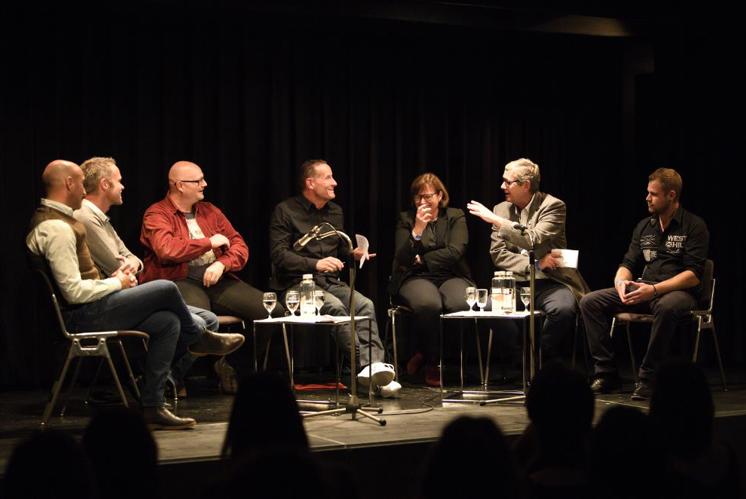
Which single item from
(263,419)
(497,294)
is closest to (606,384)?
(497,294)

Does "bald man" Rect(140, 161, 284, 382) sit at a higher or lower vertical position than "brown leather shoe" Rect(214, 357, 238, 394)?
higher

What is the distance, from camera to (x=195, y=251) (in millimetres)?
5598

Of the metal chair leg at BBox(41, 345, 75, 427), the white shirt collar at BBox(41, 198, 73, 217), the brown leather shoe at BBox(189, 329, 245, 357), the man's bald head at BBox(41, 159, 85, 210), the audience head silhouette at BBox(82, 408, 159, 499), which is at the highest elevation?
the man's bald head at BBox(41, 159, 85, 210)

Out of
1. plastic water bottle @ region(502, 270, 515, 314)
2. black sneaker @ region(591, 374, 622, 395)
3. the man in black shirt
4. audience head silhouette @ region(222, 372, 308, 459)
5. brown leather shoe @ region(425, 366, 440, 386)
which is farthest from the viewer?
brown leather shoe @ region(425, 366, 440, 386)

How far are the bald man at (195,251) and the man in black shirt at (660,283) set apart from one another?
1.85 meters

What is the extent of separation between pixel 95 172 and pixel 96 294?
1.08 metres

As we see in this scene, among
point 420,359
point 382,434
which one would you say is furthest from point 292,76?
point 382,434

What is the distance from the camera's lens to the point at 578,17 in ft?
22.0

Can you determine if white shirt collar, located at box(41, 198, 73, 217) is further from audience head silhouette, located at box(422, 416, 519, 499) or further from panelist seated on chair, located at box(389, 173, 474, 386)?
audience head silhouette, located at box(422, 416, 519, 499)

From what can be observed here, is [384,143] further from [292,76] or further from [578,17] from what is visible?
[578,17]

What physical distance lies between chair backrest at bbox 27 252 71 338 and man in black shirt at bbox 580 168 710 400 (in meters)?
2.90

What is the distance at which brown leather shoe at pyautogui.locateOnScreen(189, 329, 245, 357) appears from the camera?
5.03 meters

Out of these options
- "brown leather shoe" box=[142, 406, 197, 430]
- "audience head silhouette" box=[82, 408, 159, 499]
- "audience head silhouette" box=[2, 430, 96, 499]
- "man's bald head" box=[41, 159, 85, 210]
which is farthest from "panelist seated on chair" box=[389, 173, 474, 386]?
"audience head silhouette" box=[2, 430, 96, 499]

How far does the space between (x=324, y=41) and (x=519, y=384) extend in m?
2.66
